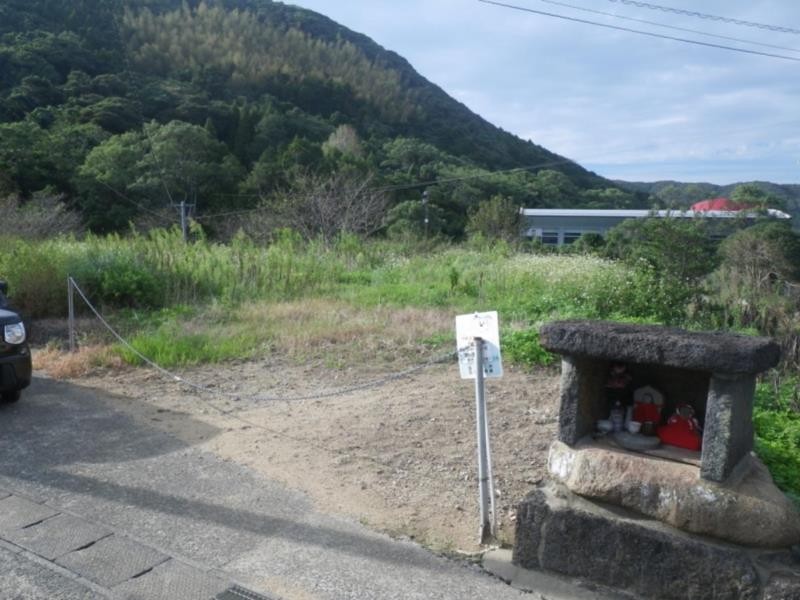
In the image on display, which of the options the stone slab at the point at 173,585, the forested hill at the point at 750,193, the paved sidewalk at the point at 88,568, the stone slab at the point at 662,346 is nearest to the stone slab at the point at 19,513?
the paved sidewalk at the point at 88,568

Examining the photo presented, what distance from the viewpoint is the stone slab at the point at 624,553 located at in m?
3.23

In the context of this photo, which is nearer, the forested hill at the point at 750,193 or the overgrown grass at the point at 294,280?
the overgrown grass at the point at 294,280

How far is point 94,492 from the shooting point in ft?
15.6

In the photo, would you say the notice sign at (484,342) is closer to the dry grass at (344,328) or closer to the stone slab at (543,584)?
the stone slab at (543,584)

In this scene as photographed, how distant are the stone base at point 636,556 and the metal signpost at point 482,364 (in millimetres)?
368

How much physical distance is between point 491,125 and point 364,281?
7082 centimetres

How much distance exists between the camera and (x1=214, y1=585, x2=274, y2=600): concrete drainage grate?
11.3 feet

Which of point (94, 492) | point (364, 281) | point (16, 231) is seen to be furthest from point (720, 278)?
point (16, 231)

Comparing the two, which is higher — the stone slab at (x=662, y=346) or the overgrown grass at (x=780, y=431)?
the stone slab at (x=662, y=346)

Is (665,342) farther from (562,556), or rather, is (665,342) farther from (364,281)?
(364,281)

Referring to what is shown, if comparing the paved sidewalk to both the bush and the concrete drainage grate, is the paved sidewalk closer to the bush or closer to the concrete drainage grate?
the concrete drainage grate

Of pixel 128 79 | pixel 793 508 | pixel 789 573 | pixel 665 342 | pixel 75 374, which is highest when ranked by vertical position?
pixel 128 79

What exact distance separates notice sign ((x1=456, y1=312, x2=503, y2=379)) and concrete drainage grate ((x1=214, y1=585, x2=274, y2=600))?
1615mm

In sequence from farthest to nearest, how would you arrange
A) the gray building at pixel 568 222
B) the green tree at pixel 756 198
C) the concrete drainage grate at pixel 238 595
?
the gray building at pixel 568 222, the green tree at pixel 756 198, the concrete drainage grate at pixel 238 595
